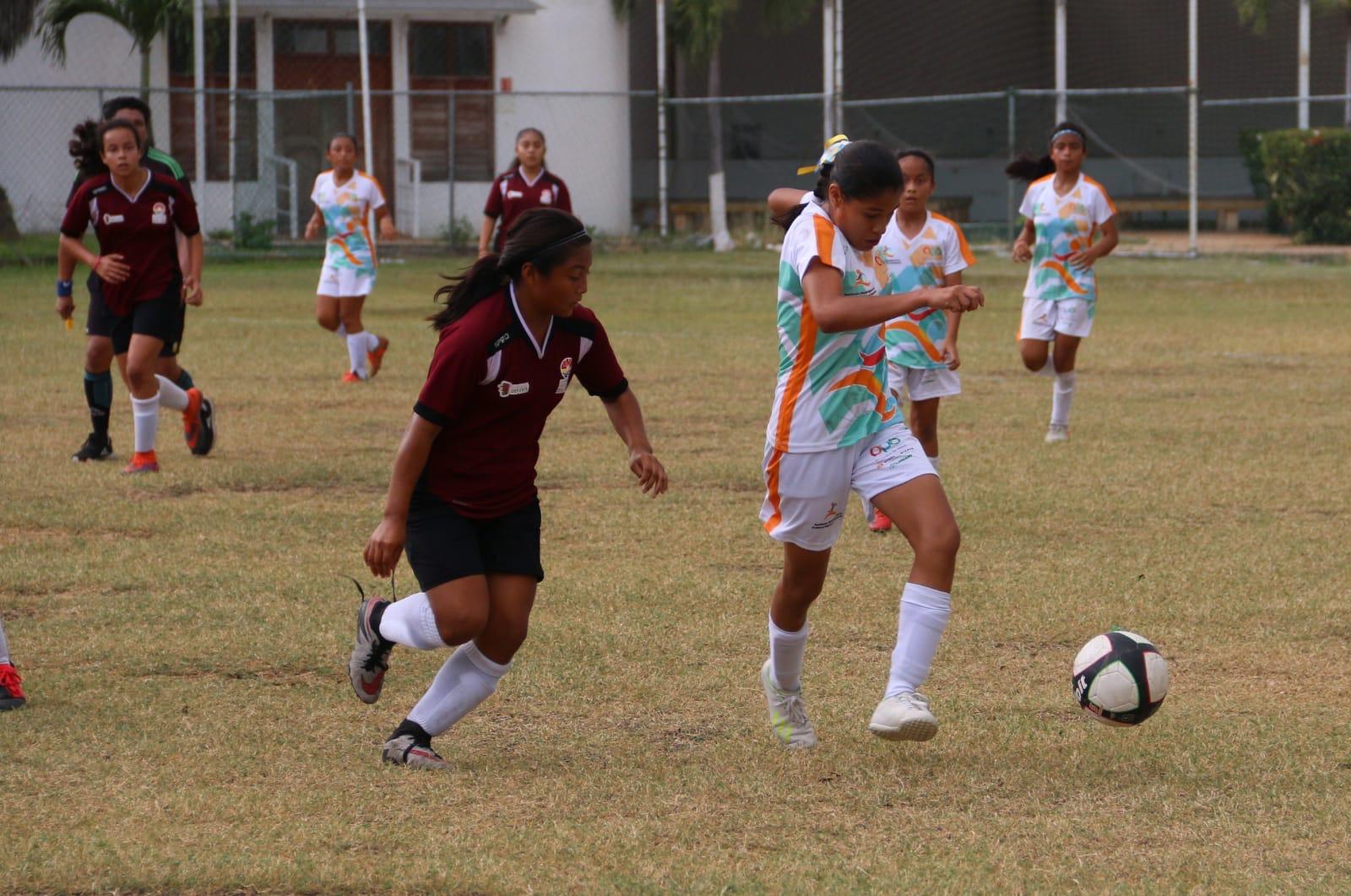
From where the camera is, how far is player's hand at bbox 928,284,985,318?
4496 mm

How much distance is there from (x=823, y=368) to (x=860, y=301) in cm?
34

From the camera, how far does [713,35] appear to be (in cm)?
3125

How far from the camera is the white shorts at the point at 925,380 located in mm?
8602

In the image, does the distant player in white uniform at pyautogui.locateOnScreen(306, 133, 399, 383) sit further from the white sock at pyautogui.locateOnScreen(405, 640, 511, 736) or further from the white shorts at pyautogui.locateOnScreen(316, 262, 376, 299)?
the white sock at pyautogui.locateOnScreen(405, 640, 511, 736)

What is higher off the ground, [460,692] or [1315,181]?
[1315,181]

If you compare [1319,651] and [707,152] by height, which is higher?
[707,152]

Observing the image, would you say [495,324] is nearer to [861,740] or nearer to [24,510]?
[861,740]

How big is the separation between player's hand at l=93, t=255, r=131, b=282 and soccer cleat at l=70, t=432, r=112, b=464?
1.16 m

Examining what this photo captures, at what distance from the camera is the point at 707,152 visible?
3697 cm

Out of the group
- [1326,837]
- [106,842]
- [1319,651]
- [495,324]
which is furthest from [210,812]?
[1319,651]

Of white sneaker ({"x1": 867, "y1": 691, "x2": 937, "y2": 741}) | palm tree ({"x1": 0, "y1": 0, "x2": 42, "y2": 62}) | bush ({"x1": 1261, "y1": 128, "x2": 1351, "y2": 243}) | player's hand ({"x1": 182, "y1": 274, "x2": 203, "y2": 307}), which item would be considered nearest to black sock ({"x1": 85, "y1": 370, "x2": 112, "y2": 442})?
player's hand ({"x1": 182, "y1": 274, "x2": 203, "y2": 307})

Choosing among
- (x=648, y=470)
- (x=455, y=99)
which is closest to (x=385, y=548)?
(x=648, y=470)

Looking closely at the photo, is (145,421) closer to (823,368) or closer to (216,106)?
(823,368)

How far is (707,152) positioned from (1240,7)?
35.9 ft
